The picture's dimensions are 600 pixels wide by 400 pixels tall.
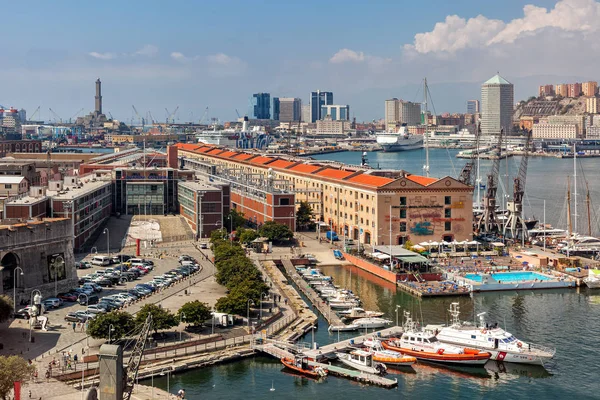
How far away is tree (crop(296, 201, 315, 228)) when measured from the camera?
36.2m

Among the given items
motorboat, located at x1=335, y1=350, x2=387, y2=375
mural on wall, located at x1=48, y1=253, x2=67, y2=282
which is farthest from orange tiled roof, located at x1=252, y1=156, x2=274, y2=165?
motorboat, located at x1=335, y1=350, x2=387, y2=375

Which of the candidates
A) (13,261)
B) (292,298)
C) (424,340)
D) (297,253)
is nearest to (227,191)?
(297,253)

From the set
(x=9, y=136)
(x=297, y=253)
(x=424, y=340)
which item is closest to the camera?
(x=424, y=340)

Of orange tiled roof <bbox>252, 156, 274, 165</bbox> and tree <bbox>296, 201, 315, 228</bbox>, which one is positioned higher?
orange tiled roof <bbox>252, 156, 274, 165</bbox>

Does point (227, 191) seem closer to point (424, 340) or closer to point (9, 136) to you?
point (424, 340)

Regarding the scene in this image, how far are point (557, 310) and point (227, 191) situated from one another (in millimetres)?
15492

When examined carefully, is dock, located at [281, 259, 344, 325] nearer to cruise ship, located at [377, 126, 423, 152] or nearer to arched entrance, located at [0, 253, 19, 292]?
arched entrance, located at [0, 253, 19, 292]

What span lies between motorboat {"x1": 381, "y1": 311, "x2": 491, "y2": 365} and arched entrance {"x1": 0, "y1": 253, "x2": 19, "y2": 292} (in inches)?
344

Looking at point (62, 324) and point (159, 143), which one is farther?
point (159, 143)

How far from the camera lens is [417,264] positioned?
26797mm

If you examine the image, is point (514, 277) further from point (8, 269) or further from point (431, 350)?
point (8, 269)

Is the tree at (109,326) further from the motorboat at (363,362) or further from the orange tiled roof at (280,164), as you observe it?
the orange tiled roof at (280,164)

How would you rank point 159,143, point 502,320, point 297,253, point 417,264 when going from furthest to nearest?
point 159,143 → point 297,253 → point 417,264 → point 502,320

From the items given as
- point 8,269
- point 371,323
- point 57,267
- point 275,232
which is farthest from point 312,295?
point 275,232
